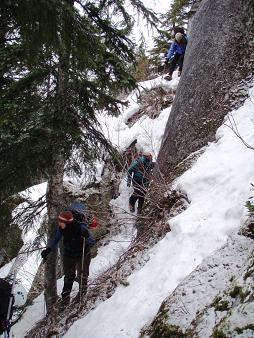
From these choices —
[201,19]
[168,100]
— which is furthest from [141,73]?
[201,19]

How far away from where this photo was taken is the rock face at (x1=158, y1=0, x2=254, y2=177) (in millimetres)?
6680

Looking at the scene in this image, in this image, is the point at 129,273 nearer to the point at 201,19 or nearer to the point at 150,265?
the point at 150,265

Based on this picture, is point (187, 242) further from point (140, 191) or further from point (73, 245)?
point (140, 191)

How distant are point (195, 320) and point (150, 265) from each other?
1.72 metres

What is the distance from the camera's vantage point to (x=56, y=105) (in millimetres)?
6883

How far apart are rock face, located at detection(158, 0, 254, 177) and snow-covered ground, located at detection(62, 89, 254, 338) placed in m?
1.00

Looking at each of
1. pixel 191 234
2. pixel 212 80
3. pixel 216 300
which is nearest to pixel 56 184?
pixel 191 234

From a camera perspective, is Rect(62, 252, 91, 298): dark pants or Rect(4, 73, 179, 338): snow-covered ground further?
Rect(4, 73, 179, 338): snow-covered ground

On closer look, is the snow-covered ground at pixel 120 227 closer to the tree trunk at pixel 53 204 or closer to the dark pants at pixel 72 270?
the dark pants at pixel 72 270

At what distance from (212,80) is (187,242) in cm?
Answer: 356

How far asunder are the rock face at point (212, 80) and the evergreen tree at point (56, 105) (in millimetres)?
1259

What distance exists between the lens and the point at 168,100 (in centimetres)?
1334

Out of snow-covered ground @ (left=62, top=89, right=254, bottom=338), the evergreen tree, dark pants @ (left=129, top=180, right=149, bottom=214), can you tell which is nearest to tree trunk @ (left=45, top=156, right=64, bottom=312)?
the evergreen tree

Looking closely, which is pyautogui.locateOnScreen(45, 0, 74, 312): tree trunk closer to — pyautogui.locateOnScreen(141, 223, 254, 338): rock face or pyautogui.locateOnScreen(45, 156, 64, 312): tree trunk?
pyautogui.locateOnScreen(45, 156, 64, 312): tree trunk
